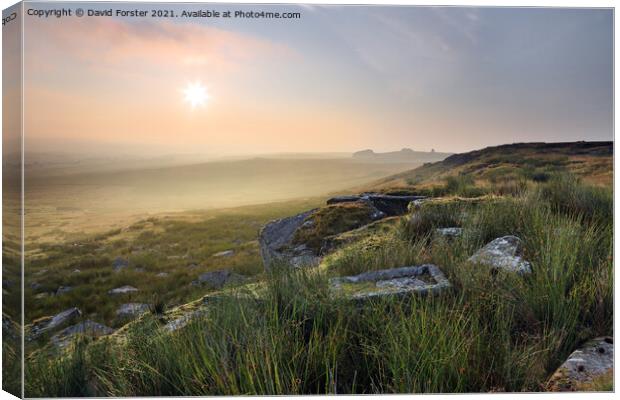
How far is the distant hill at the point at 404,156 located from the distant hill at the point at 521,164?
2.2 inches

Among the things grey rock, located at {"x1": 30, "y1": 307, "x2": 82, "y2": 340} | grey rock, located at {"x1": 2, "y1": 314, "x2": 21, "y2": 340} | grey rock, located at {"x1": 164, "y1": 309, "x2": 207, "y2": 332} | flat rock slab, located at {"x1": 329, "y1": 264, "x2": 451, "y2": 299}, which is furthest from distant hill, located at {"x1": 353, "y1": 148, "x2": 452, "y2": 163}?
grey rock, located at {"x1": 2, "y1": 314, "x2": 21, "y2": 340}

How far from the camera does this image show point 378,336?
11.4 feet

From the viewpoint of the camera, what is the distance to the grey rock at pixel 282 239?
546cm

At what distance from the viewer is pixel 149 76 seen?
4500 mm

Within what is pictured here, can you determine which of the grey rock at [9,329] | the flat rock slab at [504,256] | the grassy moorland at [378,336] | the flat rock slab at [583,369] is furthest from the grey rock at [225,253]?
the flat rock slab at [583,369]

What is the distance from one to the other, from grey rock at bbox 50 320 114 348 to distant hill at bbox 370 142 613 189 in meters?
2.81

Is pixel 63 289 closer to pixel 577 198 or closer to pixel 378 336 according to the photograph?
pixel 378 336

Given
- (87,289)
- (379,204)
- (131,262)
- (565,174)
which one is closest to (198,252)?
(131,262)

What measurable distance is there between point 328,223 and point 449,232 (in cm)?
122

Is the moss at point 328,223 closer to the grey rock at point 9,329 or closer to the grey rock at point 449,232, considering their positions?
the grey rock at point 449,232

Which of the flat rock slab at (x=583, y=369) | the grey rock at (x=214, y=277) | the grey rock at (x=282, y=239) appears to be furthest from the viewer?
the grey rock at (x=282, y=239)

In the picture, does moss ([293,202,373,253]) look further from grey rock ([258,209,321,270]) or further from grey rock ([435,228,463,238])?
grey rock ([435,228,463,238])

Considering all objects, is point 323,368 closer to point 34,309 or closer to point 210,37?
point 34,309

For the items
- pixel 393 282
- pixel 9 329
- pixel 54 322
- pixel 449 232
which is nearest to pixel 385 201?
pixel 449 232
